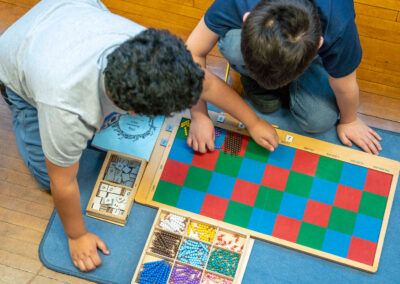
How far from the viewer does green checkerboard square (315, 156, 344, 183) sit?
143cm

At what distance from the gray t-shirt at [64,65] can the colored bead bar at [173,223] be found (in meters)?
0.42

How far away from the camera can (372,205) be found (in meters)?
1.40

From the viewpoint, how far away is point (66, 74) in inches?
37.9

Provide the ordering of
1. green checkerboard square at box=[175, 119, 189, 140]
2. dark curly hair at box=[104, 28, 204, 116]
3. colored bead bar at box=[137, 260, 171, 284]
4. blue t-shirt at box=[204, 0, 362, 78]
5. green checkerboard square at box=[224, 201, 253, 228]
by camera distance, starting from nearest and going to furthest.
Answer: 1. dark curly hair at box=[104, 28, 204, 116]
2. blue t-shirt at box=[204, 0, 362, 78]
3. colored bead bar at box=[137, 260, 171, 284]
4. green checkerboard square at box=[224, 201, 253, 228]
5. green checkerboard square at box=[175, 119, 189, 140]

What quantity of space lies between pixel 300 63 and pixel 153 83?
14.5 inches

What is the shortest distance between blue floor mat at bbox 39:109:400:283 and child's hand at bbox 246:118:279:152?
13.1 inches

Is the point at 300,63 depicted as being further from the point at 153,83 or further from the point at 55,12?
the point at 55,12

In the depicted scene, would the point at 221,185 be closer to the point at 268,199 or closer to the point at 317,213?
the point at 268,199

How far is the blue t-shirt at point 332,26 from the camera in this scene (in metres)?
1.08

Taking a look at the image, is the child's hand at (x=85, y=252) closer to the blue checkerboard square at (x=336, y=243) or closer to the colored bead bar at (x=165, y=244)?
the colored bead bar at (x=165, y=244)

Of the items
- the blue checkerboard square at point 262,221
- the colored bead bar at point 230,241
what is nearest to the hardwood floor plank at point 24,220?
the colored bead bar at point 230,241

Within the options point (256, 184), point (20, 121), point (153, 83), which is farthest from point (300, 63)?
point (20, 121)

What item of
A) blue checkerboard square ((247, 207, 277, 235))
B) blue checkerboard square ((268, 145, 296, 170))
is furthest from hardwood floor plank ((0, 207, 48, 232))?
blue checkerboard square ((268, 145, 296, 170))

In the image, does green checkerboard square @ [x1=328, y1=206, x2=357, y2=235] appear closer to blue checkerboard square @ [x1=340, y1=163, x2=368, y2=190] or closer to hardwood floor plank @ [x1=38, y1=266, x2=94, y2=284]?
blue checkerboard square @ [x1=340, y1=163, x2=368, y2=190]
